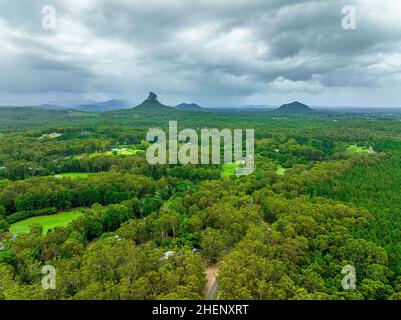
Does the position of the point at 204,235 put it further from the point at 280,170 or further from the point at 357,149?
the point at 357,149

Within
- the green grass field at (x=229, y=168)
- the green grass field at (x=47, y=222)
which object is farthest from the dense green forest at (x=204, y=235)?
the green grass field at (x=229, y=168)

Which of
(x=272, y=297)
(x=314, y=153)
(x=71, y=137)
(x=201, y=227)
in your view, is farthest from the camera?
(x=71, y=137)

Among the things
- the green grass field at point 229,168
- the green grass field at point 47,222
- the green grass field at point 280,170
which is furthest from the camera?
the green grass field at point 280,170

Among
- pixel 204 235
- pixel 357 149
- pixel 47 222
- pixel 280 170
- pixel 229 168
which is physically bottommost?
pixel 47 222

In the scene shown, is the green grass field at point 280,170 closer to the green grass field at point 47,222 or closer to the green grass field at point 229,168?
the green grass field at point 229,168

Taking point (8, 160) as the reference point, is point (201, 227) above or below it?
below

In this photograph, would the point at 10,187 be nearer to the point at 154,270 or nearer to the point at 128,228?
the point at 128,228

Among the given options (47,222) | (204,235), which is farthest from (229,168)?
(47,222)
